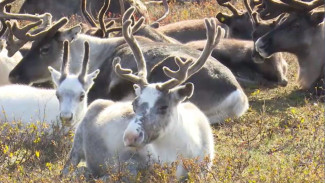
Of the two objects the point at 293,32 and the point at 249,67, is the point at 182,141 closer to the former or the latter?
the point at 293,32

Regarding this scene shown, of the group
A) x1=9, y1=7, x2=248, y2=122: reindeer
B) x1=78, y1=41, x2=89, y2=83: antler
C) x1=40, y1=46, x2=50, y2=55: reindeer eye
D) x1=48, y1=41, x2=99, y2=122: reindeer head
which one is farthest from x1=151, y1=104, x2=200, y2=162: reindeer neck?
x1=40, y1=46, x2=50, y2=55: reindeer eye

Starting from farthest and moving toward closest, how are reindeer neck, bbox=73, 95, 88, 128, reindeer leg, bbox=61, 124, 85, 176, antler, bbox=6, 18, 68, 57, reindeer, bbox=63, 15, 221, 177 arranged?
antler, bbox=6, 18, 68, 57
reindeer neck, bbox=73, 95, 88, 128
reindeer leg, bbox=61, 124, 85, 176
reindeer, bbox=63, 15, 221, 177

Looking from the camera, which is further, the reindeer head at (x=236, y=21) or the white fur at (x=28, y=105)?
the reindeer head at (x=236, y=21)

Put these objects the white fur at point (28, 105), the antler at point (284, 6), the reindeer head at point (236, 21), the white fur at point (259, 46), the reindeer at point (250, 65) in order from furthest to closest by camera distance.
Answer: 1. the reindeer head at point (236, 21)
2. the reindeer at point (250, 65)
3. the white fur at point (259, 46)
4. the antler at point (284, 6)
5. the white fur at point (28, 105)

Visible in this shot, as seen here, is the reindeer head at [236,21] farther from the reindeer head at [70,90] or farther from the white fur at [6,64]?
the reindeer head at [70,90]

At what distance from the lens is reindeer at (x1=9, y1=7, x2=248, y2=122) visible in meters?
9.26

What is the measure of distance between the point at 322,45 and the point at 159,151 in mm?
4421

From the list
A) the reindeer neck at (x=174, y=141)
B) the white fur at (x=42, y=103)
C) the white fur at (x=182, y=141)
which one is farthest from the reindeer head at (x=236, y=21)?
the reindeer neck at (x=174, y=141)

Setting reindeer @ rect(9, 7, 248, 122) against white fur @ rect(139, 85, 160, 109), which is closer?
white fur @ rect(139, 85, 160, 109)

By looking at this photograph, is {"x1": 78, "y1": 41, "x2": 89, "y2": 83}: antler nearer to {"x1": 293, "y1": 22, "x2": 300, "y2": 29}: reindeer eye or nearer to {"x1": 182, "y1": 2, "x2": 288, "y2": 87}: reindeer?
{"x1": 182, "y1": 2, "x2": 288, "y2": 87}: reindeer

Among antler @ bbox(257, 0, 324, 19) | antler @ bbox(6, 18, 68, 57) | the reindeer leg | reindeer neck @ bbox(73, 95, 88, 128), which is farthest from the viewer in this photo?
antler @ bbox(257, 0, 324, 19)

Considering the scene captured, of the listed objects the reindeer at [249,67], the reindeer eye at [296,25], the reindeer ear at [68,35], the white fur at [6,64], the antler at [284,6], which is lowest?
the reindeer at [249,67]

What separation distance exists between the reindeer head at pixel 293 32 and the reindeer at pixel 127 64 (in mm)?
990

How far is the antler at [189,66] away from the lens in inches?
270
